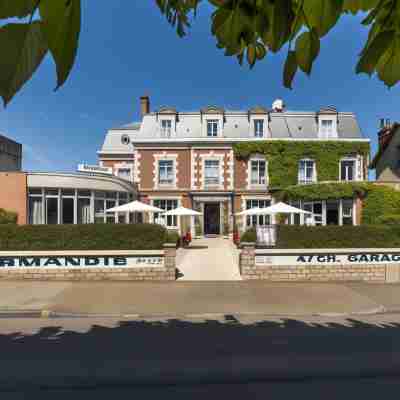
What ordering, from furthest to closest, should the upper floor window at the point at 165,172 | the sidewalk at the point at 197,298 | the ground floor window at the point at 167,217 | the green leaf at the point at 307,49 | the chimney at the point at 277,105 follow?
the chimney at the point at 277,105
the upper floor window at the point at 165,172
the ground floor window at the point at 167,217
the sidewalk at the point at 197,298
the green leaf at the point at 307,49

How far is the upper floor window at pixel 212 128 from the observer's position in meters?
23.8

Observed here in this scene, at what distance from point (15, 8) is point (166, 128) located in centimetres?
2411

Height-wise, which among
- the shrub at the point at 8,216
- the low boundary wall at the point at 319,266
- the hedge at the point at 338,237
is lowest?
the low boundary wall at the point at 319,266

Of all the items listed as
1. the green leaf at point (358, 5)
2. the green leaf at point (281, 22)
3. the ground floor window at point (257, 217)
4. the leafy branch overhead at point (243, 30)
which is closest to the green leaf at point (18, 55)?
the leafy branch overhead at point (243, 30)

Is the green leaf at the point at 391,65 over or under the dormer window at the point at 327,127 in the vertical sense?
under

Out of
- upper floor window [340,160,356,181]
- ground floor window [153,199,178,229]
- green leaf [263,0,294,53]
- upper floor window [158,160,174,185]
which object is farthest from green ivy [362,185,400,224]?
green leaf [263,0,294,53]

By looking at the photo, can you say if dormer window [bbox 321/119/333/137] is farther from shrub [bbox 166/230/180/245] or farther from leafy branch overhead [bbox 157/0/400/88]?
leafy branch overhead [bbox 157/0/400/88]

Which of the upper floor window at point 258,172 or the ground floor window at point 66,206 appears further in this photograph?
the upper floor window at point 258,172

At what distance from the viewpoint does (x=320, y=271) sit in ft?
30.8

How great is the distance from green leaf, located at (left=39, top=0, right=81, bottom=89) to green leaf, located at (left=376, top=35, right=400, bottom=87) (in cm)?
125

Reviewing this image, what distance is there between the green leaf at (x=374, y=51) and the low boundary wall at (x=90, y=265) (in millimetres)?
8235

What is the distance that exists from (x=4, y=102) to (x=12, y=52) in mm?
124

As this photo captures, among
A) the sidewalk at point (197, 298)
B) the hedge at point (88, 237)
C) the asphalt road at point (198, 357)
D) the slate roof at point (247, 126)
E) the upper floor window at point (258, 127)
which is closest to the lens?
the asphalt road at point (198, 357)

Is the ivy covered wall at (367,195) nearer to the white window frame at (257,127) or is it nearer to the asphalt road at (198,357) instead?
the white window frame at (257,127)
